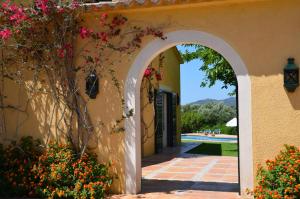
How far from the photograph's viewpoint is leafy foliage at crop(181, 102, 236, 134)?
1378 inches

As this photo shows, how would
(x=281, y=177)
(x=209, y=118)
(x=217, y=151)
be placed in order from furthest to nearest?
(x=209, y=118) < (x=217, y=151) < (x=281, y=177)

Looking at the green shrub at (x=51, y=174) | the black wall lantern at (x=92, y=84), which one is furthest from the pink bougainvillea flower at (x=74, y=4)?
the green shrub at (x=51, y=174)

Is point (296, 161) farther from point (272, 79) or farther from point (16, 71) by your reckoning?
point (16, 71)

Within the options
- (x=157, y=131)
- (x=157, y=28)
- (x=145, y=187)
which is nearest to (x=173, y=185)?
(x=145, y=187)

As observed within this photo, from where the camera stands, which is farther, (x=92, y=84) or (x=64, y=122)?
(x=64, y=122)

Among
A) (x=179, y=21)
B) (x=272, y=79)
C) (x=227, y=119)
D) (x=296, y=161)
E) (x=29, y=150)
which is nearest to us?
(x=296, y=161)

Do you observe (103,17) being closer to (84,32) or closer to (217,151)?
(84,32)

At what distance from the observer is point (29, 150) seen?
9.55m

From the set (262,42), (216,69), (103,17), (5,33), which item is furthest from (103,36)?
(216,69)

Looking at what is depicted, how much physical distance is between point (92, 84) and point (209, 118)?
A: 28.6 metres

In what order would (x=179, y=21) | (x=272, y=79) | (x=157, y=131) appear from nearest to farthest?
(x=272, y=79), (x=179, y=21), (x=157, y=131)

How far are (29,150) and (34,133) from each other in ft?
1.63

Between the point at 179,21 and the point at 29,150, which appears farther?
the point at 29,150

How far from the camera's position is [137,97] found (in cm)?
918
